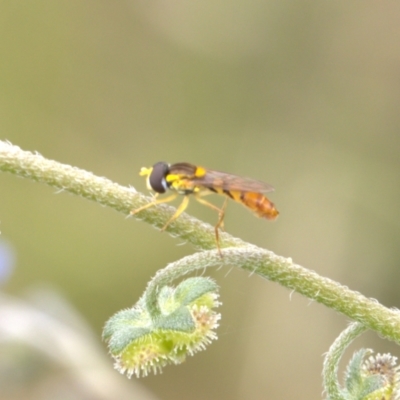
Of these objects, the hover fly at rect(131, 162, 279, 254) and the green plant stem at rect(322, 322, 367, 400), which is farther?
the hover fly at rect(131, 162, 279, 254)

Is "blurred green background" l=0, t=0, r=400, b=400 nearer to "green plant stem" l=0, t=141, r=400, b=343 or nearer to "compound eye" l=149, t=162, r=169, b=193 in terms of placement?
"compound eye" l=149, t=162, r=169, b=193

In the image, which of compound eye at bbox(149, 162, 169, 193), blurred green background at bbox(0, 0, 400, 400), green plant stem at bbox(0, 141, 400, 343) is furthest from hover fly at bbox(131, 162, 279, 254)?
blurred green background at bbox(0, 0, 400, 400)

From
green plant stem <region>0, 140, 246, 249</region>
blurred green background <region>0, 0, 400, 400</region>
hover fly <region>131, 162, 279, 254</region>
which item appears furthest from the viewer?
blurred green background <region>0, 0, 400, 400</region>

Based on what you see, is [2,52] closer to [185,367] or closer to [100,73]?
[100,73]

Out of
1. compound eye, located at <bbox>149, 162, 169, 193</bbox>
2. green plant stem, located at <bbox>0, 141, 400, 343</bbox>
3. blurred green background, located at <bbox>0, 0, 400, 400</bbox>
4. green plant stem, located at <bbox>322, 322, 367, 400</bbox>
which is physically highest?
blurred green background, located at <bbox>0, 0, 400, 400</bbox>

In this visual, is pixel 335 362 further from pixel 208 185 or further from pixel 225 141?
pixel 225 141

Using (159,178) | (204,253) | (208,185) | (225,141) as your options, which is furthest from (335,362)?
(225,141)

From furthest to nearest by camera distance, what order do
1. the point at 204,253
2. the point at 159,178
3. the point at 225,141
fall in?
the point at 225,141 → the point at 159,178 → the point at 204,253
